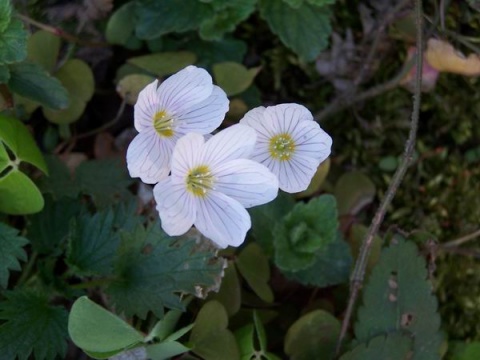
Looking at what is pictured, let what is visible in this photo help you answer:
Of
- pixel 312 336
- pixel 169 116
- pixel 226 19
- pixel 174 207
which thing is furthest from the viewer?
pixel 226 19

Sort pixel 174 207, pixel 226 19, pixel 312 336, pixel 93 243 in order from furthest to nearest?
pixel 226 19
pixel 312 336
pixel 93 243
pixel 174 207

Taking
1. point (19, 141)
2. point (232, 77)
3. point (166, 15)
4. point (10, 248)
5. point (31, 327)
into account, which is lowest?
point (31, 327)

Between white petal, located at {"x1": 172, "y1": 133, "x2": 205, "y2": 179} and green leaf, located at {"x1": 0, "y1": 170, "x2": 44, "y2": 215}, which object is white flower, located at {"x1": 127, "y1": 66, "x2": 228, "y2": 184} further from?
green leaf, located at {"x1": 0, "y1": 170, "x2": 44, "y2": 215}

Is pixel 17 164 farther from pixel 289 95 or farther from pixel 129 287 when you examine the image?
pixel 289 95

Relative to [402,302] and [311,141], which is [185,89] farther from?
[402,302]

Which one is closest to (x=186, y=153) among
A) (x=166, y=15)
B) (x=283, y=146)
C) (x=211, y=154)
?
(x=211, y=154)

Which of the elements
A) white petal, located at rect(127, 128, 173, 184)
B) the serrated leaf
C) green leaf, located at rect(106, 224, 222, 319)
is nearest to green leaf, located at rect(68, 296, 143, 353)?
green leaf, located at rect(106, 224, 222, 319)

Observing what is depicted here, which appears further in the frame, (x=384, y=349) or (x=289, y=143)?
(x=384, y=349)
